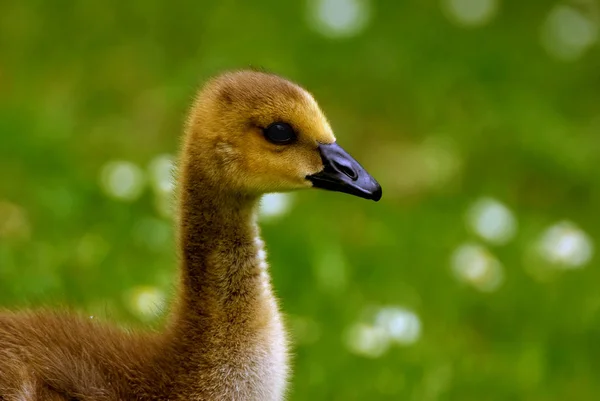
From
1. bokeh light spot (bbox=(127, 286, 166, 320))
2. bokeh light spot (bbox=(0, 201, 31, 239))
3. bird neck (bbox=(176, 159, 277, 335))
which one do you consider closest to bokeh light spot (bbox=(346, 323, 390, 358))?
bokeh light spot (bbox=(127, 286, 166, 320))

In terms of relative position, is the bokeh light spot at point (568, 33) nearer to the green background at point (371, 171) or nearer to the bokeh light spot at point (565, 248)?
the green background at point (371, 171)

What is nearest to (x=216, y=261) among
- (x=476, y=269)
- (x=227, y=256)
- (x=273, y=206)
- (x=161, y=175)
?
(x=227, y=256)

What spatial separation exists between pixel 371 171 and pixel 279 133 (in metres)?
2.68

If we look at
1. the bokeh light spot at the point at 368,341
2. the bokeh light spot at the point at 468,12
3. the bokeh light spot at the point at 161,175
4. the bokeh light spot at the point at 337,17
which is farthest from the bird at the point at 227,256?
the bokeh light spot at the point at 468,12

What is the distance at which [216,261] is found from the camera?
3.18 metres

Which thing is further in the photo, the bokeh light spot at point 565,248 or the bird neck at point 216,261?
the bokeh light spot at point 565,248

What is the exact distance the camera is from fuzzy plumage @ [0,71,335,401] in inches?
122

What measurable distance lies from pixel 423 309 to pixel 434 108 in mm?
1753

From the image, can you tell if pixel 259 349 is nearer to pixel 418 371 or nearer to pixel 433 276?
pixel 418 371

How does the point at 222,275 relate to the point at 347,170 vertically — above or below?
below

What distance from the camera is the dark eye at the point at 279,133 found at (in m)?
3.19

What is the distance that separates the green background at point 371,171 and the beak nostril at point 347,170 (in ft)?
2.34

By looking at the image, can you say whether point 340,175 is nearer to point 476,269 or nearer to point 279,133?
point 279,133

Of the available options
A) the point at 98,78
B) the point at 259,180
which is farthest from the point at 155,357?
the point at 98,78
